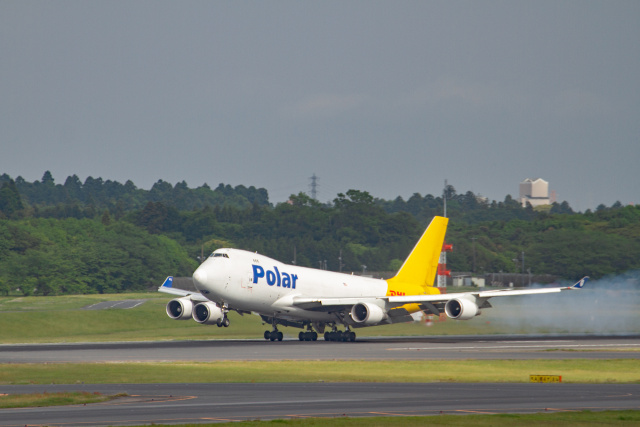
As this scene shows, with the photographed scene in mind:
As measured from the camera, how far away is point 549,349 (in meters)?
55.1

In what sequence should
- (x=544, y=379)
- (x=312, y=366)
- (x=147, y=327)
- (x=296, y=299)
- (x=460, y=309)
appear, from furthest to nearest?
(x=147, y=327) → (x=296, y=299) → (x=460, y=309) → (x=312, y=366) → (x=544, y=379)

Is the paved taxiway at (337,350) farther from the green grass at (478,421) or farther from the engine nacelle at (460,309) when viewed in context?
the green grass at (478,421)

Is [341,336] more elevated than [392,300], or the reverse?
[392,300]

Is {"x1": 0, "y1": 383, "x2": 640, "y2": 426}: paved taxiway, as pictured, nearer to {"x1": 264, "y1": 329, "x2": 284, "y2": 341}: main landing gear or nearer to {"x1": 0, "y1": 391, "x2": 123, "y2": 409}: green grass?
{"x1": 0, "y1": 391, "x2": 123, "y2": 409}: green grass

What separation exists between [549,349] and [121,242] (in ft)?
369

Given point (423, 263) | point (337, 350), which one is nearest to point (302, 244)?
point (423, 263)

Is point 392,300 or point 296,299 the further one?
point 392,300

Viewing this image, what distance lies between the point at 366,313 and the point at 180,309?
511 inches

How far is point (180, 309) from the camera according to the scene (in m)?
62.8

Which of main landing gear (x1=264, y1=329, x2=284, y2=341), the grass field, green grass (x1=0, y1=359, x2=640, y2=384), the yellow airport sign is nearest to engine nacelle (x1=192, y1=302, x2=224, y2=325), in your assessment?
main landing gear (x1=264, y1=329, x2=284, y2=341)

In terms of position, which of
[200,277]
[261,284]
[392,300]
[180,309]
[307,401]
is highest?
[200,277]

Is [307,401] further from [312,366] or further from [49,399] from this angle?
[312,366]

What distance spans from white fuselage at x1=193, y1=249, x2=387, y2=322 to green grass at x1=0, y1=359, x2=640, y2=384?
43.5 ft

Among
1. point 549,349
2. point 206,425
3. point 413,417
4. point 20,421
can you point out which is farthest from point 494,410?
point 549,349
